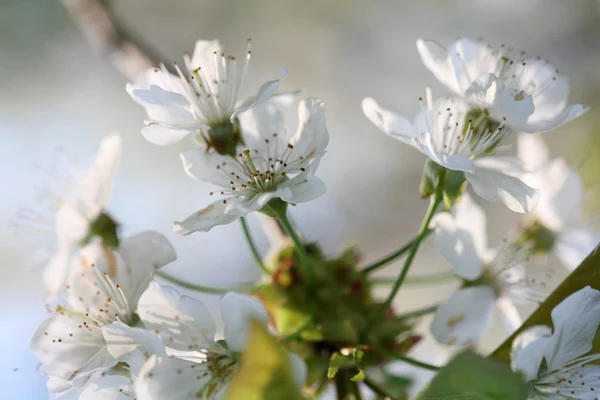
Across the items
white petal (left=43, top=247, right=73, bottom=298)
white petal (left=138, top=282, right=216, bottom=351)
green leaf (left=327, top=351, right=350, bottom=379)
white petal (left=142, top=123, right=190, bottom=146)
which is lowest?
green leaf (left=327, top=351, right=350, bottom=379)

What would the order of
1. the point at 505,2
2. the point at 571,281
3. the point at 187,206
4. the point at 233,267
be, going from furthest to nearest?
the point at 505,2
the point at 187,206
the point at 233,267
the point at 571,281

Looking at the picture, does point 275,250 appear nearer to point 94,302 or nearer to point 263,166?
point 263,166

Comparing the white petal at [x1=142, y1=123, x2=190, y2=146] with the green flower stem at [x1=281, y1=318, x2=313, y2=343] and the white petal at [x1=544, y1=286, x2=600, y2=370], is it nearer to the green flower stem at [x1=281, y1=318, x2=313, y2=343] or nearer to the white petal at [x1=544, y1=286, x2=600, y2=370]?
the green flower stem at [x1=281, y1=318, x2=313, y2=343]

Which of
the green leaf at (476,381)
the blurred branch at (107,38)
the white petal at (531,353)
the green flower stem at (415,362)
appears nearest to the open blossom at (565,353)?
the white petal at (531,353)

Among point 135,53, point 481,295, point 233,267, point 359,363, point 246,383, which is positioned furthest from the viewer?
point 233,267

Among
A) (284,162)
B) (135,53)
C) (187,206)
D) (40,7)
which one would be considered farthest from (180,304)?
(40,7)

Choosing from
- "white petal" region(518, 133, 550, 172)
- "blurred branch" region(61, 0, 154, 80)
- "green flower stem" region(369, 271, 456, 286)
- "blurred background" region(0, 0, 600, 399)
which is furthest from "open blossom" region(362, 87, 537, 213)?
"blurred background" region(0, 0, 600, 399)

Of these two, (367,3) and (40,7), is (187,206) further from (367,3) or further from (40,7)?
(367,3)
